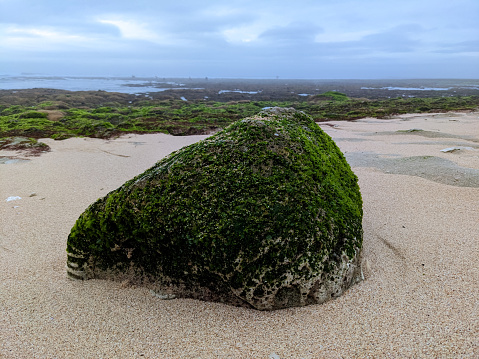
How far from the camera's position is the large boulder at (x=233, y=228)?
11.3ft

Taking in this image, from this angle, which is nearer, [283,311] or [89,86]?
[283,311]

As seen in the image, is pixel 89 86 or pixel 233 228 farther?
pixel 89 86

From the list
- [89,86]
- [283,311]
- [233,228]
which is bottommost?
[283,311]

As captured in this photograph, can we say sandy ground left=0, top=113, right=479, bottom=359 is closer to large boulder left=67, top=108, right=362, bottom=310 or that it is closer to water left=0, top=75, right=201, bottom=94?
large boulder left=67, top=108, right=362, bottom=310

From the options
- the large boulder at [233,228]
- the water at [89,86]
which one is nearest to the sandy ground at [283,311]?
the large boulder at [233,228]

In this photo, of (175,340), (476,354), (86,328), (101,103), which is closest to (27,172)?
(86,328)

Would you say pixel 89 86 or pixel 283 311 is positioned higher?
pixel 89 86

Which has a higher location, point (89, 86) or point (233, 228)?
point (89, 86)

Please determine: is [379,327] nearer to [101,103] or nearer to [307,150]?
[307,150]

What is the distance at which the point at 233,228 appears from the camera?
11.4 ft

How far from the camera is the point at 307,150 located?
4.45m

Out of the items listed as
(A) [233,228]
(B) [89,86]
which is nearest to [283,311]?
(A) [233,228]

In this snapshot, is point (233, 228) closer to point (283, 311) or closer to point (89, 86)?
point (283, 311)

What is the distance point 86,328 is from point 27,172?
851 centimetres
